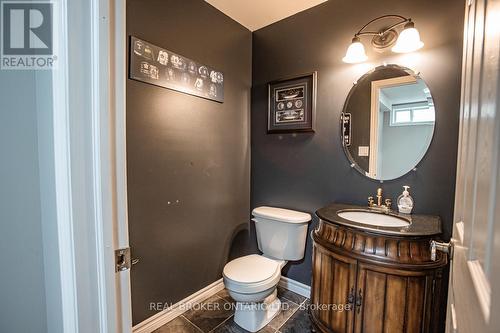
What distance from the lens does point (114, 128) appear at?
541mm

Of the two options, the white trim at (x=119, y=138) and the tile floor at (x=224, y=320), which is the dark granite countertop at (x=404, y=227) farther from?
the white trim at (x=119, y=138)

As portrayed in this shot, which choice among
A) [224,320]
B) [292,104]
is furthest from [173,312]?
[292,104]

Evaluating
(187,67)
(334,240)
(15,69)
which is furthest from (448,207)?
(15,69)

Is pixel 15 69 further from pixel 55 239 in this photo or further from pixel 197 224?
pixel 197 224

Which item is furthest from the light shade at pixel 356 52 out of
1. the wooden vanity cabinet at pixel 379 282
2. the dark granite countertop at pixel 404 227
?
the wooden vanity cabinet at pixel 379 282

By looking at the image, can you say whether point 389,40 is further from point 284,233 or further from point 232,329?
point 232,329

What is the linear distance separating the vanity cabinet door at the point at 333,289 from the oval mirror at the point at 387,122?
0.71 m

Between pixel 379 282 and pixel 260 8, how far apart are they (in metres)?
2.20

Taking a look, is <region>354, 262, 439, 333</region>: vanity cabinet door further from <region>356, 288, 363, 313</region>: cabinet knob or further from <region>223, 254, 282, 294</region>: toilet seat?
<region>223, 254, 282, 294</region>: toilet seat

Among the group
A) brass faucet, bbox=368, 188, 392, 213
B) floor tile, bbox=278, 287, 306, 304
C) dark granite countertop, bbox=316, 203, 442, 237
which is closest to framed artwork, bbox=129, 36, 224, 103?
dark granite countertop, bbox=316, 203, 442, 237

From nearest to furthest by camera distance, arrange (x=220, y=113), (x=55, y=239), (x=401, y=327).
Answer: (x=55, y=239)
(x=401, y=327)
(x=220, y=113)

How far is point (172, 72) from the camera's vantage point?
1577 millimetres

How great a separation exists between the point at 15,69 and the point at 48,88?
0.81 feet

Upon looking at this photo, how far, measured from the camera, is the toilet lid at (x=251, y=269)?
1.46 meters
